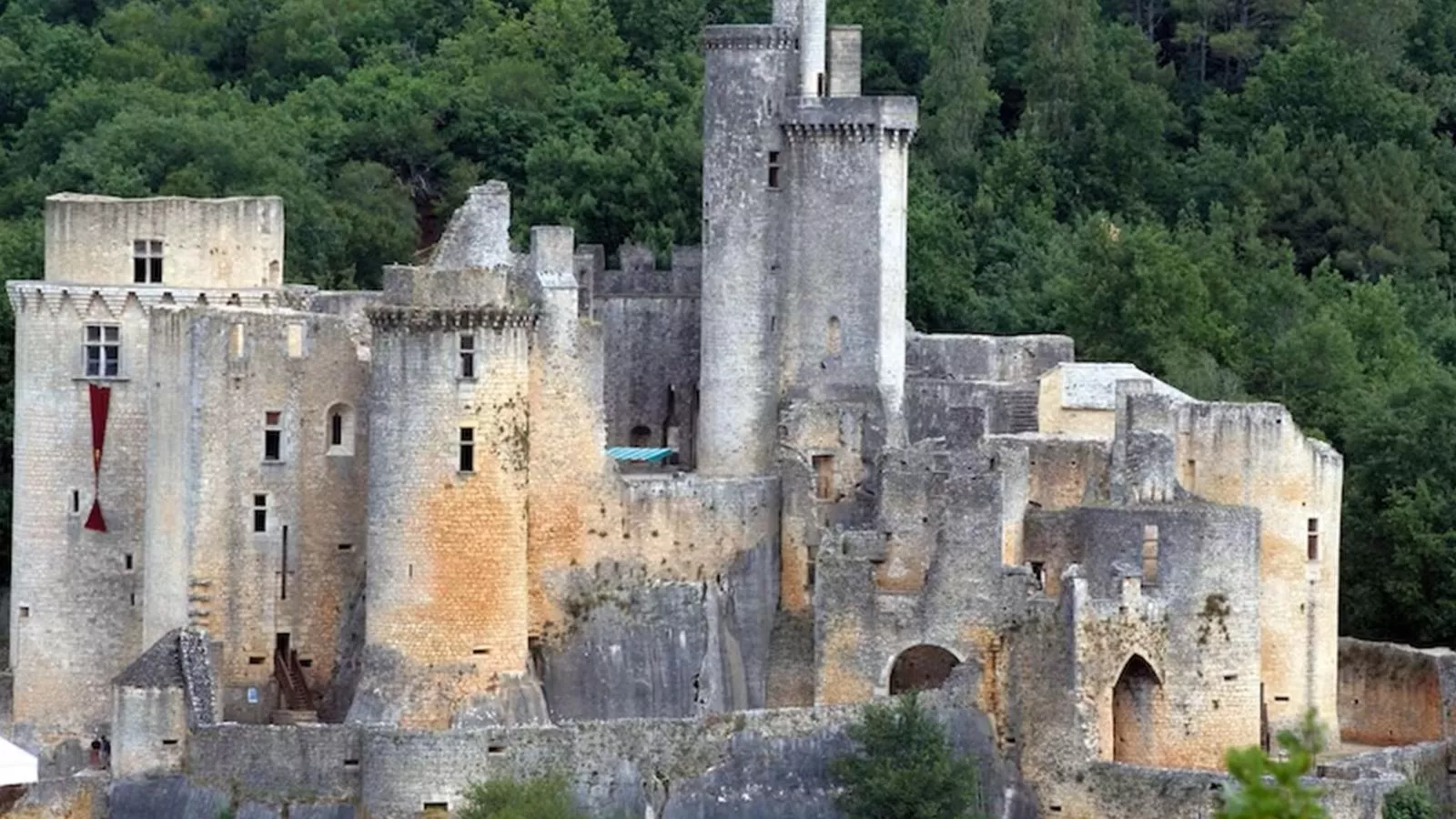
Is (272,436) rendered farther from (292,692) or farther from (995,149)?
(995,149)

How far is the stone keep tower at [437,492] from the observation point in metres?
58.1

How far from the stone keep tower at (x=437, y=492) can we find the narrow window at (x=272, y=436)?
203 cm

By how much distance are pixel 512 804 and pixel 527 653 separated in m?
4.63

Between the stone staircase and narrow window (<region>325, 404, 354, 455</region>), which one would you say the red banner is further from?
the stone staircase

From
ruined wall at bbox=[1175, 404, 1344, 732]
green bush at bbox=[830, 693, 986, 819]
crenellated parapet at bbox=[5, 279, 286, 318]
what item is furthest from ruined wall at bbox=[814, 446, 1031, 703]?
crenellated parapet at bbox=[5, 279, 286, 318]

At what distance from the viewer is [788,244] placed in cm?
6303

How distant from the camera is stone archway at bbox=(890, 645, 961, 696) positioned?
59.7m

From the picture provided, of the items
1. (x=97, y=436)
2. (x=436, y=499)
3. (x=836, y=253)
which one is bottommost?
(x=436, y=499)

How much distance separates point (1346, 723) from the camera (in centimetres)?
6341

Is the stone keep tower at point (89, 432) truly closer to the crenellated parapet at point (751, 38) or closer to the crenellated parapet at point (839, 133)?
the crenellated parapet at point (751, 38)

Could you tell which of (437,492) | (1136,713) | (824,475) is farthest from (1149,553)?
(437,492)

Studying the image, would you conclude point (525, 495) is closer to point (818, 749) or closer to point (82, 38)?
point (818, 749)

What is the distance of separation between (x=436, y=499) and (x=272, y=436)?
2953mm

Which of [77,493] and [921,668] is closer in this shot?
[921,668]
